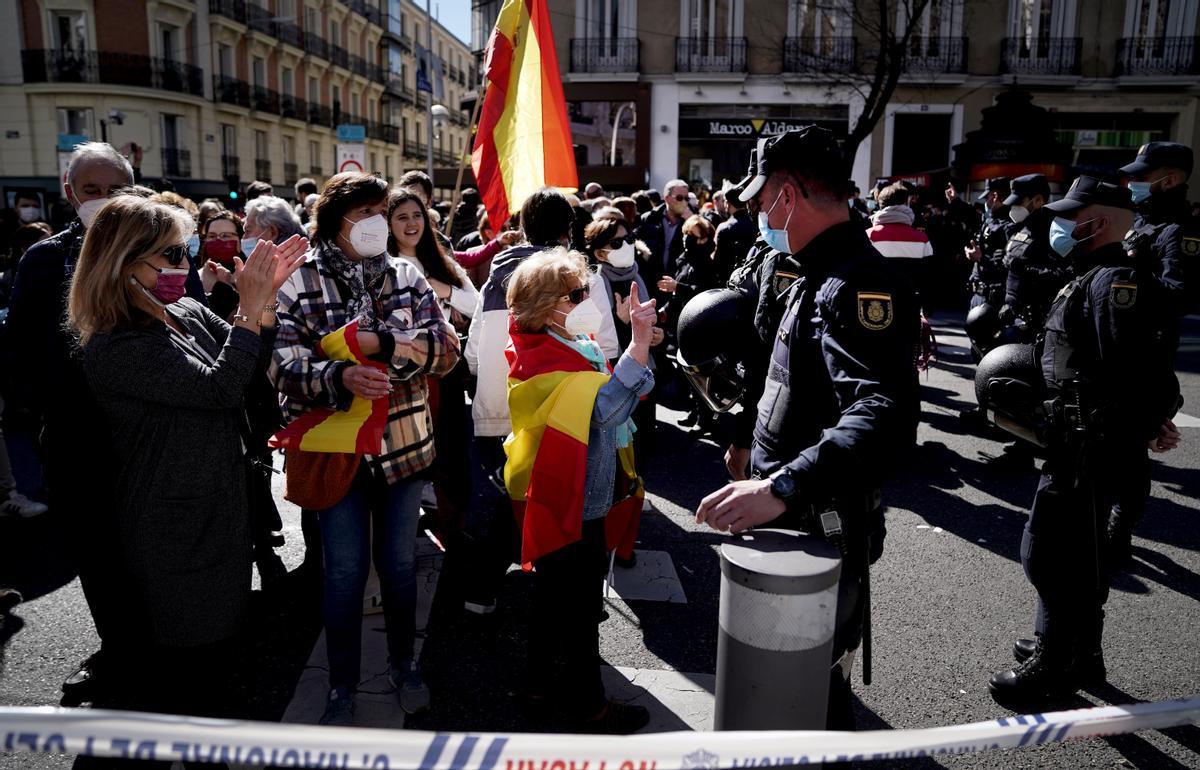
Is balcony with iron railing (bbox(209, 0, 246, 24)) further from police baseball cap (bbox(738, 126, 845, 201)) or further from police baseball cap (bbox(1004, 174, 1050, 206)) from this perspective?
police baseball cap (bbox(738, 126, 845, 201))

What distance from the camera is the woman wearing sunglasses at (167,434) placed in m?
2.38

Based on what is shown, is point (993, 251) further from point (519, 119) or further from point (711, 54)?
point (711, 54)

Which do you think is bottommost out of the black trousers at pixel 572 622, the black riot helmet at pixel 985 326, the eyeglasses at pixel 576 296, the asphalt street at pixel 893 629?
the asphalt street at pixel 893 629

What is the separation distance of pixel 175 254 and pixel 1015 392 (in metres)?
3.02

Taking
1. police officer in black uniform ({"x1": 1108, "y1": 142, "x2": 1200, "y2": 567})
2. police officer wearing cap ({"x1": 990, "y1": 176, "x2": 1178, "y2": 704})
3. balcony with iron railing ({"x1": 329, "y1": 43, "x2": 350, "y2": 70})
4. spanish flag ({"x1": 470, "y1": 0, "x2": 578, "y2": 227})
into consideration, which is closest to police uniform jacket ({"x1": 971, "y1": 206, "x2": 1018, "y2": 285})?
police officer in black uniform ({"x1": 1108, "y1": 142, "x2": 1200, "y2": 567})

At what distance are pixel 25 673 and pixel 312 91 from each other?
1862 inches

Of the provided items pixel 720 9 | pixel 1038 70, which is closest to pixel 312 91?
pixel 720 9

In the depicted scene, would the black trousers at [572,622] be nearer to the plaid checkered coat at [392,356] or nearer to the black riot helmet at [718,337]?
the plaid checkered coat at [392,356]

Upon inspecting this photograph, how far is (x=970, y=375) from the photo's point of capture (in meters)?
9.62

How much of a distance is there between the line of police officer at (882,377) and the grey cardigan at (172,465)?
4.73ft

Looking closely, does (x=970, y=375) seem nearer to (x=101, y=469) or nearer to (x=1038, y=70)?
(x=101, y=469)

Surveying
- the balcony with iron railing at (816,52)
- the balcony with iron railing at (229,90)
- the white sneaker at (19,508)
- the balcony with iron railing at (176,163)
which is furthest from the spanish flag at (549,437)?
the balcony with iron railing at (229,90)

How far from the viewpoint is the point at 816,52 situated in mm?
24344

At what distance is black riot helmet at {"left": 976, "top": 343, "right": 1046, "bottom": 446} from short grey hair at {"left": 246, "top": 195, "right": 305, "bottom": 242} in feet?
13.0
